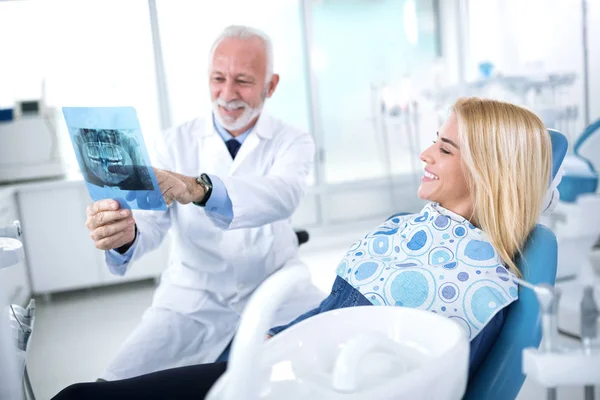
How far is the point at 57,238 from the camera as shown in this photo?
11.3 ft

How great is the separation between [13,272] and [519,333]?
2.65 metres

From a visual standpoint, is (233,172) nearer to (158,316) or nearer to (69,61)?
(158,316)

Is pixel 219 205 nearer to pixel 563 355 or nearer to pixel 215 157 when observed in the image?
pixel 215 157

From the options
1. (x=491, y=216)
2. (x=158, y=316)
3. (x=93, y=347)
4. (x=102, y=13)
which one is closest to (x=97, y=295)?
(x=93, y=347)

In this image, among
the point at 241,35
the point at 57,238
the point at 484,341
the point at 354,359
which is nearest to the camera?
the point at 354,359

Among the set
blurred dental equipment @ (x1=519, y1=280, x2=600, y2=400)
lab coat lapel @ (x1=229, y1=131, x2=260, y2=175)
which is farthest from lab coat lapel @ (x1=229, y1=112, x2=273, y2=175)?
blurred dental equipment @ (x1=519, y1=280, x2=600, y2=400)

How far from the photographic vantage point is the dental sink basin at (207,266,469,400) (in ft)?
2.43

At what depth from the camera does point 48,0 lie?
3750 millimetres

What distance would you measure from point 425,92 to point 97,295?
267 cm

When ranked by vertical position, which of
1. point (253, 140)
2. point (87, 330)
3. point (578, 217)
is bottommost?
point (87, 330)

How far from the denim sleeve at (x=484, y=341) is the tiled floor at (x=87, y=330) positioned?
3.38 ft

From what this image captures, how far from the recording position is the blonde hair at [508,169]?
126 cm

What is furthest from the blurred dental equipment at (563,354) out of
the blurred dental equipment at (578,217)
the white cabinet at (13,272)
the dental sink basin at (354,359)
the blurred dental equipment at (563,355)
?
the white cabinet at (13,272)

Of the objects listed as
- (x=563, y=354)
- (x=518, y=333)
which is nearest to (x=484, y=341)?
(x=518, y=333)
